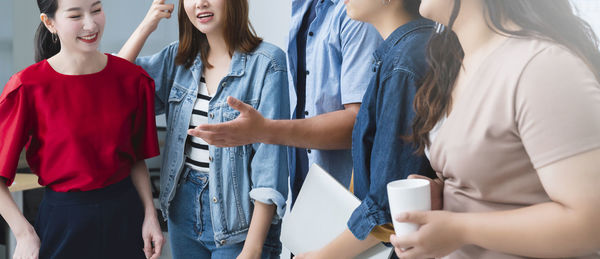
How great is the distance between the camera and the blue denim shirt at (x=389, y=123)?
3.24 ft

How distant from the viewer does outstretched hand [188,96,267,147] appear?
119 centimetres

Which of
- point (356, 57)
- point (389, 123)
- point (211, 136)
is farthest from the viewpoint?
point (356, 57)

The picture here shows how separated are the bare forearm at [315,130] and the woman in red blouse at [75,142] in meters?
0.46

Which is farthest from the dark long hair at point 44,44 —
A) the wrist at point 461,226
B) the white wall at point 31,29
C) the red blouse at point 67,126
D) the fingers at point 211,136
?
the white wall at point 31,29

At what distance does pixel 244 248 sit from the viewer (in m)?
1.47

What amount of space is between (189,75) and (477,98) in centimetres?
98

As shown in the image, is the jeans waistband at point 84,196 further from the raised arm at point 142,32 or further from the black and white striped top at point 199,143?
the raised arm at point 142,32

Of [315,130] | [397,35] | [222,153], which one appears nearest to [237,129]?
[315,130]

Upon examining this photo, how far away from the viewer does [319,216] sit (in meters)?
1.17

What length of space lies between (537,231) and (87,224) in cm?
111

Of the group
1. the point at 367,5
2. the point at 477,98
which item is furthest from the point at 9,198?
the point at 477,98

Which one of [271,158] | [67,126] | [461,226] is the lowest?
[271,158]

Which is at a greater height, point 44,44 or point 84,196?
point 44,44

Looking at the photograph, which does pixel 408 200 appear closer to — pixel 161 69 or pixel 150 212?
pixel 150 212
